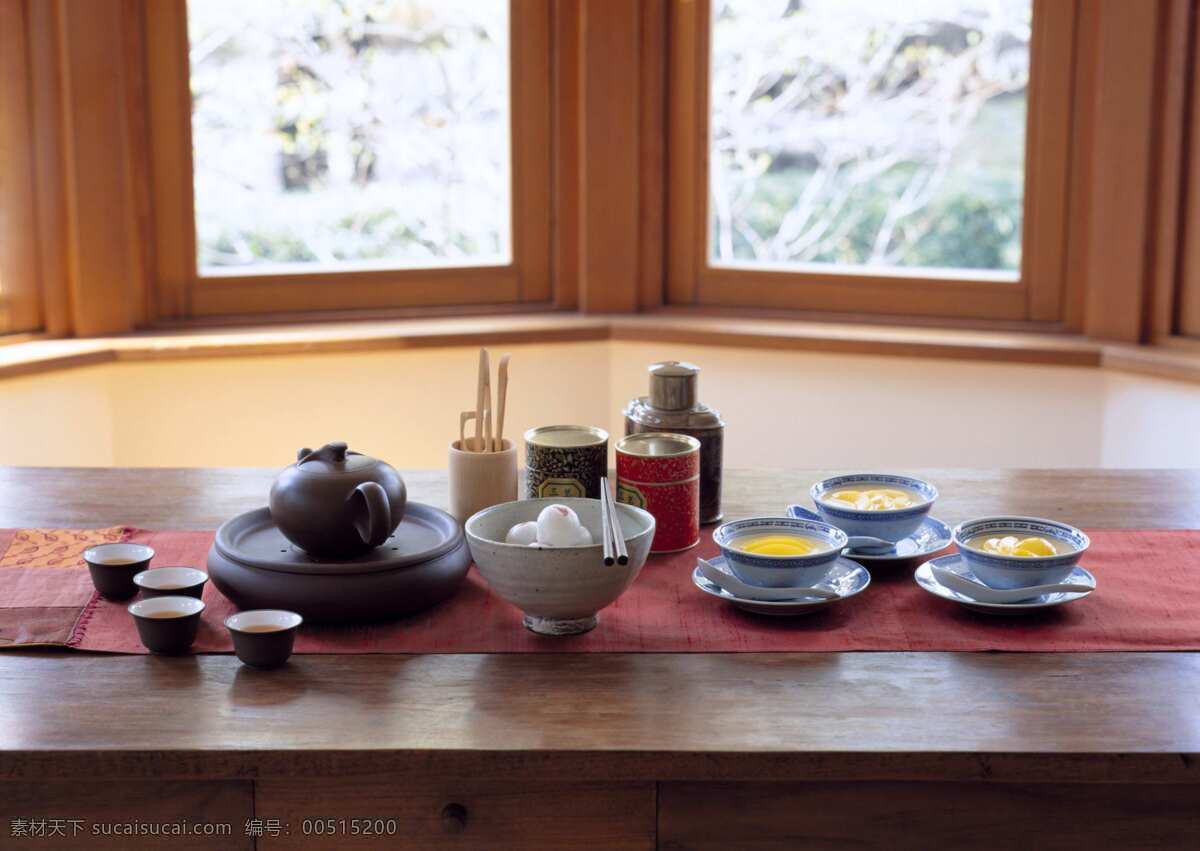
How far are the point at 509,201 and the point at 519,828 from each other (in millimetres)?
2267

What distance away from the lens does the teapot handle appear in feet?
4.29

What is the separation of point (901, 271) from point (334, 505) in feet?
6.89

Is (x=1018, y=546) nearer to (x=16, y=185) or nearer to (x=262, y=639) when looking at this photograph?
(x=262, y=639)

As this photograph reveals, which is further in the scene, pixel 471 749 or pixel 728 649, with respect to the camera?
pixel 728 649

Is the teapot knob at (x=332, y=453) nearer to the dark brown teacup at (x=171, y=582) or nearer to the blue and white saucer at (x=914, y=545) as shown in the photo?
the dark brown teacup at (x=171, y=582)

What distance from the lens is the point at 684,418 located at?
1607 mm

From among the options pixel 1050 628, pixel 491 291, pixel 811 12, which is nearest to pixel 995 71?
pixel 811 12

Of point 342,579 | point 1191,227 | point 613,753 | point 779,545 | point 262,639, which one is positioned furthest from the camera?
point 1191,227

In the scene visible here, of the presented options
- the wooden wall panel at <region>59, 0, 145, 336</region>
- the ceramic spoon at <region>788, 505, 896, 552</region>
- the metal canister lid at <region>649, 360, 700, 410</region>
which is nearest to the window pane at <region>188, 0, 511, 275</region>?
the wooden wall panel at <region>59, 0, 145, 336</region>

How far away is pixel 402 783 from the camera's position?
1100 millimetres

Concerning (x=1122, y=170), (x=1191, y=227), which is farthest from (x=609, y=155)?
(x=1191, y=227)

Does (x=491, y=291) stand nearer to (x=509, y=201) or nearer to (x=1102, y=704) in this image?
(x=509, y=201)

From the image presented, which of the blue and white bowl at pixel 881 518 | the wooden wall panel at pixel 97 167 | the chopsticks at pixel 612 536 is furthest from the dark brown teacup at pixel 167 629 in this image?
the wooden wall panel at pixel 97 167

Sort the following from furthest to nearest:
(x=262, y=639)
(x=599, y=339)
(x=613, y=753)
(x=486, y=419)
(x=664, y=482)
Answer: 1. (x=599, y=339)
2. (x=486, y=419)
3. (x=664, y=482)
4. (x=262, y=639)
5. (x=613, y=753)
